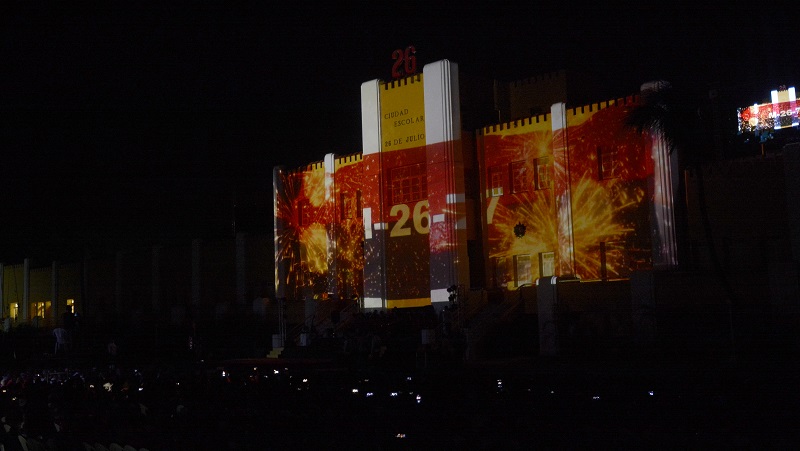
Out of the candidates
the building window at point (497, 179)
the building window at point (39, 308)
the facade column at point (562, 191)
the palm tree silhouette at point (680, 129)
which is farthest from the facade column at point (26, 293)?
the palm tree silhouette at point (680, 129)

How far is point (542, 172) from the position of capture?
32250mm

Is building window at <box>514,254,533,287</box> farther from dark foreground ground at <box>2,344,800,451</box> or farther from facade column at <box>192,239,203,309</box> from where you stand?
facade column at <box>192,239,203,309</box>

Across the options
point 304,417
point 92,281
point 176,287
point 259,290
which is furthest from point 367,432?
point 92,281

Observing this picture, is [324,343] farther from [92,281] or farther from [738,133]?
[92,281]

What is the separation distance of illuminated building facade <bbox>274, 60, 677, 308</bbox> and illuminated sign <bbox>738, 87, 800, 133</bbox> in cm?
418

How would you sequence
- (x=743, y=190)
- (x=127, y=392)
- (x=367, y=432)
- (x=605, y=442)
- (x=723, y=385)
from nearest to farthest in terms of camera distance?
(x=605, y=442) < (x=367, y=432) < (x=723, y=385) < (x=127, y=392) < (x=743, y=190)

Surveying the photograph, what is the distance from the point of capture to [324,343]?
102 feet

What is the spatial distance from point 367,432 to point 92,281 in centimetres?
4361

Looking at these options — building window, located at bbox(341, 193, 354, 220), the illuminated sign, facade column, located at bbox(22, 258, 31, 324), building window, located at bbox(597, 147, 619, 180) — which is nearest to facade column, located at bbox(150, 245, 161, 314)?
facade column, located at bbox(22, 258, 31, 324)

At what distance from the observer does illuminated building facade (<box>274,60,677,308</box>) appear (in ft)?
97.5

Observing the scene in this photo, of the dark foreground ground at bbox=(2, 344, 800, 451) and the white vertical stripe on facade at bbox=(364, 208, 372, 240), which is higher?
the white vertical stripe on facade at bbox=(364, 208, 372, 240)

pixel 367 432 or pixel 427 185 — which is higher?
pixel 427 185

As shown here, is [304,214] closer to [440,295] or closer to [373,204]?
[373,204]

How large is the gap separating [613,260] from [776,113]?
24.3ft
